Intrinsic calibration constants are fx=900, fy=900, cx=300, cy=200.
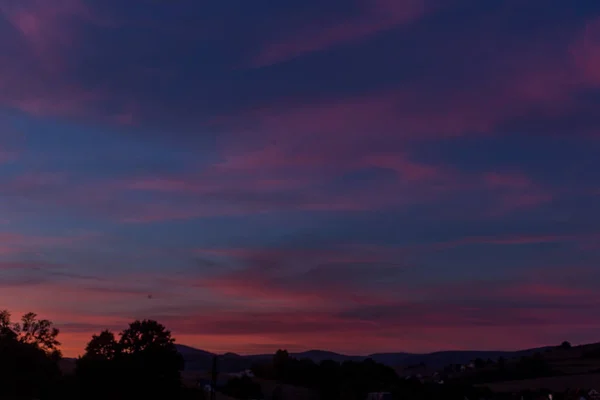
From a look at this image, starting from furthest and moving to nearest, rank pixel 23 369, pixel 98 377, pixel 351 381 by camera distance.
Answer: pixel 351 381, pixel 98 377, pixel 23 369

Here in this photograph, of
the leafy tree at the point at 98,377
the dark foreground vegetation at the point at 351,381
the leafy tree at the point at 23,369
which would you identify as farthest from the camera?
the dark foreground vegetation at the point at 351,381

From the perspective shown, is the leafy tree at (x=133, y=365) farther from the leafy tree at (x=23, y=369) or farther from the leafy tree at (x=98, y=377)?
the leafy tree at (x=23, y=369)

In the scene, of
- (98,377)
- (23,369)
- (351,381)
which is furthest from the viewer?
(351,381)

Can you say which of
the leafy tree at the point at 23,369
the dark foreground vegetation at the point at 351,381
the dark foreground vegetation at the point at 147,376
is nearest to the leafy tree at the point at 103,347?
the dark foreground vegetation at the point at 147,376

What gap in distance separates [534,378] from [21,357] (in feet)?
400

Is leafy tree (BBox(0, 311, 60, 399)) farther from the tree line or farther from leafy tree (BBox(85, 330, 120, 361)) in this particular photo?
leafy tree (BBox(85, 330, 120, 361))

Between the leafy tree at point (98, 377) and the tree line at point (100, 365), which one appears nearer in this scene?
the tree line at point (100, 365)

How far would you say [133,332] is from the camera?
9162cm

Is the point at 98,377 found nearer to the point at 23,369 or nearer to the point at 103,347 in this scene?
the point at 103,347

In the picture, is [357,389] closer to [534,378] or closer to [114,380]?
[114,380]

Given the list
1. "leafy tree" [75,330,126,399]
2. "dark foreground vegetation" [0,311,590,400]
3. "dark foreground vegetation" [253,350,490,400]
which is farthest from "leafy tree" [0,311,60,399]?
"dark foreground vegetation" [253,350,490,400]

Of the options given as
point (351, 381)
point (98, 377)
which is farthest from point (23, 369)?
point (351, 381)

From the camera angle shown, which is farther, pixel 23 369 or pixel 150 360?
pixel 150 360

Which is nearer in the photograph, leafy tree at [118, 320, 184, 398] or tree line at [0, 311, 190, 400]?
tree line at [0, 311, 190, 400]
